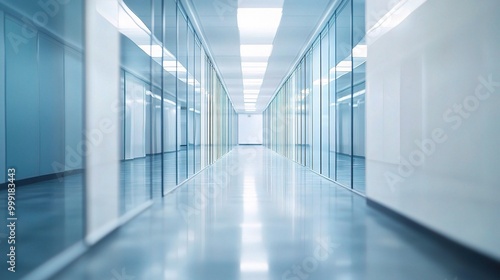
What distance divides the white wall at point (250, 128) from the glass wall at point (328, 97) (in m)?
22.9

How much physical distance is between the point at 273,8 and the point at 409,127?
13.7 ft

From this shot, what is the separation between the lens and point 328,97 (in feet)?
30.4

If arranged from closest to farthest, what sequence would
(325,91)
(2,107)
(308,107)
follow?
1. (2,107)
2. (325,91)
3. (308,107)

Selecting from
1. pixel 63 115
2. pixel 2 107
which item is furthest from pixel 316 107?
pixel 2 107

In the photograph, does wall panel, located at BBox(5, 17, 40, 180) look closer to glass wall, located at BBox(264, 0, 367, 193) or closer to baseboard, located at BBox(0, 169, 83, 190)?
baseboard, located at BBox(0, 169, 83, 190)

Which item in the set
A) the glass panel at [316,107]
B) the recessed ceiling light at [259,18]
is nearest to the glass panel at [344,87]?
the glass panel at [316,107]

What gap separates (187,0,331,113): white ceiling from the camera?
8.02 metres

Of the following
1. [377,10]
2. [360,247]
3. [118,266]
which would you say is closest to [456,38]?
[377,10]

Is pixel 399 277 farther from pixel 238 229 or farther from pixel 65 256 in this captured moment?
pixel 65 256

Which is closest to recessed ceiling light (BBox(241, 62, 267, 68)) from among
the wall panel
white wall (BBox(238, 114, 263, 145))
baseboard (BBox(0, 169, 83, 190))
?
baseboard (BBox(0, 169, 83, 190))

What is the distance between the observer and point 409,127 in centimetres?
866

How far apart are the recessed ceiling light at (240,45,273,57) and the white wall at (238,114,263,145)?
2977cm

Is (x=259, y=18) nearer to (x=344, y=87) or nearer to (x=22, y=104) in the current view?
(x=22, y=104)

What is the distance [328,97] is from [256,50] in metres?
3.69
